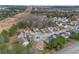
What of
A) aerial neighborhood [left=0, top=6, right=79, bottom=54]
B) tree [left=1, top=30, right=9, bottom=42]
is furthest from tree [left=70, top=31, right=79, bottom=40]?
tree [left=1, top=30, right=9, bottom=42]

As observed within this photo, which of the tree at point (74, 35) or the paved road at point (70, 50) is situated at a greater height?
the tree at point (74, 35)

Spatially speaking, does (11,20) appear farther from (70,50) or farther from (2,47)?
(70,50)

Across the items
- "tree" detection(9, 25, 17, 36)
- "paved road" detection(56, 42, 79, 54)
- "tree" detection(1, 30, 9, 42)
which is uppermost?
"tree" detection(9, 25, 17, 36)

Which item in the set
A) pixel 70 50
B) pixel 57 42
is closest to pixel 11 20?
pixel 57 42

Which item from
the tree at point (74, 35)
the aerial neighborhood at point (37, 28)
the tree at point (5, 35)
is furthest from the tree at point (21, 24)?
the tree at point (74, 35)

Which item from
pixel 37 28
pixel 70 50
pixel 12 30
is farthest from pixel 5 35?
pixel 70 50

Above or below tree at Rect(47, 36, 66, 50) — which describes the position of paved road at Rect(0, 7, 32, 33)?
above

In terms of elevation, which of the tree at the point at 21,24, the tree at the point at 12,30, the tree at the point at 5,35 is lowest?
the tree at the point at 5,35

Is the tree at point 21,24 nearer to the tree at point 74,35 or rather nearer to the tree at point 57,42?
the tree at point 57,42

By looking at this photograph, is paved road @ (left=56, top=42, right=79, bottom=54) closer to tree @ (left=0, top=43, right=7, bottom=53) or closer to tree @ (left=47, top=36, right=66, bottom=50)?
tree @ (left=47, top=36, right=66, bottom=50)

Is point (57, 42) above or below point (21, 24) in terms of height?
below

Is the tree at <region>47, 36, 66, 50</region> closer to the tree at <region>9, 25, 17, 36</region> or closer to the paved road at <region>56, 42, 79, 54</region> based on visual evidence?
the paved road at <region>56, 42, 79, 54</region>

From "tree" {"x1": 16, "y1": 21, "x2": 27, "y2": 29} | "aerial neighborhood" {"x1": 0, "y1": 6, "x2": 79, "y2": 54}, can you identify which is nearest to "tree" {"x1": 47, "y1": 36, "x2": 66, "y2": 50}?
"aerial neighborhood" {"x1": 0, "y1": 6, "x2": 79, "y2": 54}
